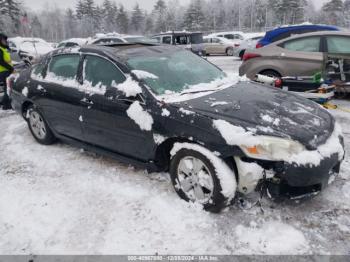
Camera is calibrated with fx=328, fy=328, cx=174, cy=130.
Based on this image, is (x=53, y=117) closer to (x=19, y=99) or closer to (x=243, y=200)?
(x=19, y=99)

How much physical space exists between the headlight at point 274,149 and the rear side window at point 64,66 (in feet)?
8.94

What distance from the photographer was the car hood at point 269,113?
9.93ft

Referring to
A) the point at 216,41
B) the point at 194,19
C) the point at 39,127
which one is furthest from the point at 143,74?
the point at 194,19

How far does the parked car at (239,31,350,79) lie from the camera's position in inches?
279

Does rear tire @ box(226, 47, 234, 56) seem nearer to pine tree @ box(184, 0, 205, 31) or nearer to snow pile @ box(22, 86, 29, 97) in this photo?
snow pile @ box(22, 86, 29, 97)

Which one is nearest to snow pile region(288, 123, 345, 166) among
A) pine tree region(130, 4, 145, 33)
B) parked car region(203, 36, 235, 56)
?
parked car region(203, 36, 235, 56)

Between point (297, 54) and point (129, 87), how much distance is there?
5021mm

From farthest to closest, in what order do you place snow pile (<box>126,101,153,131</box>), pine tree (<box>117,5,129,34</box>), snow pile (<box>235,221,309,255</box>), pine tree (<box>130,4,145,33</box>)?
pine tree (<box>130,4,145,33</box>) → pine tree (<box>117,5,129,34</box>) → snow pile (<box>126,101,153,131</box>) → snow pile (<box>235,221,309,255</box>)

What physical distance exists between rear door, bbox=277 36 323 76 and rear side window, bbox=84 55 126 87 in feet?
15.4

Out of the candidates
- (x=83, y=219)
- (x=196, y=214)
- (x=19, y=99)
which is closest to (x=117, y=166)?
(x=83, y=219)

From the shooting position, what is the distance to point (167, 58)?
13.9ft

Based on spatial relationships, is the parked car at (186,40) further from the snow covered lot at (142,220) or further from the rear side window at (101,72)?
the snow covered lot at (142,220)

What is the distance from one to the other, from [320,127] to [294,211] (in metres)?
0.88

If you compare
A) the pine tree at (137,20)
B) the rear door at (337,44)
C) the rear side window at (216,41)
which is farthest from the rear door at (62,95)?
the pine tree at (137,20)
